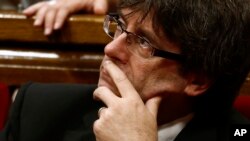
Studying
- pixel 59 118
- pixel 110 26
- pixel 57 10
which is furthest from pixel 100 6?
pixel 59 118

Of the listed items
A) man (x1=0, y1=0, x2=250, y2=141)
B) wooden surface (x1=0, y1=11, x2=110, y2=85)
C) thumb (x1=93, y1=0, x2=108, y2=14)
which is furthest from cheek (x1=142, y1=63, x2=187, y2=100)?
thumb (x1=93, y1=0, x2=108, y2=14)

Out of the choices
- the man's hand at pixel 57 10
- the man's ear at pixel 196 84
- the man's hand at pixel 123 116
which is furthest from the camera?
the man's hand at pixel 57 10

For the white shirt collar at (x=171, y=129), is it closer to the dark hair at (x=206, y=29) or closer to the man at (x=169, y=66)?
the man at (x=169, y=66)

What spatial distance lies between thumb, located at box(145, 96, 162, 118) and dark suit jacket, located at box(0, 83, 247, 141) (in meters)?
0.17

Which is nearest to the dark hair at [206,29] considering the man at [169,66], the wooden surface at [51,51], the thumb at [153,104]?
the man at [169,66]

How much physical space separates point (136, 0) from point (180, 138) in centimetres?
42

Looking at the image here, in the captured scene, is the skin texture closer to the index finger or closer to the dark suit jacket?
the index finger

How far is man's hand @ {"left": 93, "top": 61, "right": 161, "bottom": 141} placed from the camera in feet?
4.34

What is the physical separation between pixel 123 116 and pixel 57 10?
0.55 meters

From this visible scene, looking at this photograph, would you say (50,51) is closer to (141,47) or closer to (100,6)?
(100,6)

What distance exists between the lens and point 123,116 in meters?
1.33

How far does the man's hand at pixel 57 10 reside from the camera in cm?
170

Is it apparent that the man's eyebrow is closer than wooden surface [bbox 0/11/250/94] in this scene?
Yes

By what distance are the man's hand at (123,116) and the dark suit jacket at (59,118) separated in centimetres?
22
